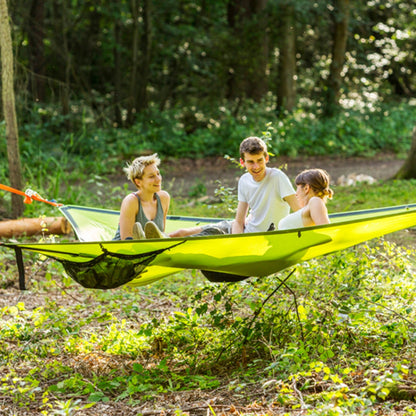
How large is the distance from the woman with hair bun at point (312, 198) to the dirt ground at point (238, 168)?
14.3ft

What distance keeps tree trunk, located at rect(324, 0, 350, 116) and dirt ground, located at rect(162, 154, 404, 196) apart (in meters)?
1.61

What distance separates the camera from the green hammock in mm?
2168

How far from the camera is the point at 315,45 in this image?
11055 mm

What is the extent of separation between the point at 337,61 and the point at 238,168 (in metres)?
3.74

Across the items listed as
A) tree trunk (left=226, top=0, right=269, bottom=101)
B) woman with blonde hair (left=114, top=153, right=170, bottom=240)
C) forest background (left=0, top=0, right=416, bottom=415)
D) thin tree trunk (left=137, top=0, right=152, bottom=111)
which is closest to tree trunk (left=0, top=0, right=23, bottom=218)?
forest background (left=0, top=0, right=416, bottom=415)

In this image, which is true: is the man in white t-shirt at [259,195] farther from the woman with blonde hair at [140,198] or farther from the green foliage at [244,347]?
the green foliage at [244,347]

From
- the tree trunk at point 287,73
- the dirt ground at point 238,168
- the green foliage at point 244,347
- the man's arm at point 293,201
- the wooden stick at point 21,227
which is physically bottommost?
the green foliage at point 244,347

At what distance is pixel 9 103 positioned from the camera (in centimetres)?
447

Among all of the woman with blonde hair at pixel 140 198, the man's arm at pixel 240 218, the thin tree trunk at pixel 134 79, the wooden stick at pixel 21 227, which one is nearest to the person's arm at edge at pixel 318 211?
the man's arm at pixel 240 218

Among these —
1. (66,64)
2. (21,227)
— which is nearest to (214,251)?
(21,227)

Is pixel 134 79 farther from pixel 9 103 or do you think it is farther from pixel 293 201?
pixel 293 201

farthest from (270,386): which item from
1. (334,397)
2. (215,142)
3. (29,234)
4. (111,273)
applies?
(215,142)

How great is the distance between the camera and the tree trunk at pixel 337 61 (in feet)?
34.0

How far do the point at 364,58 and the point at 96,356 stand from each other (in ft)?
32.8
